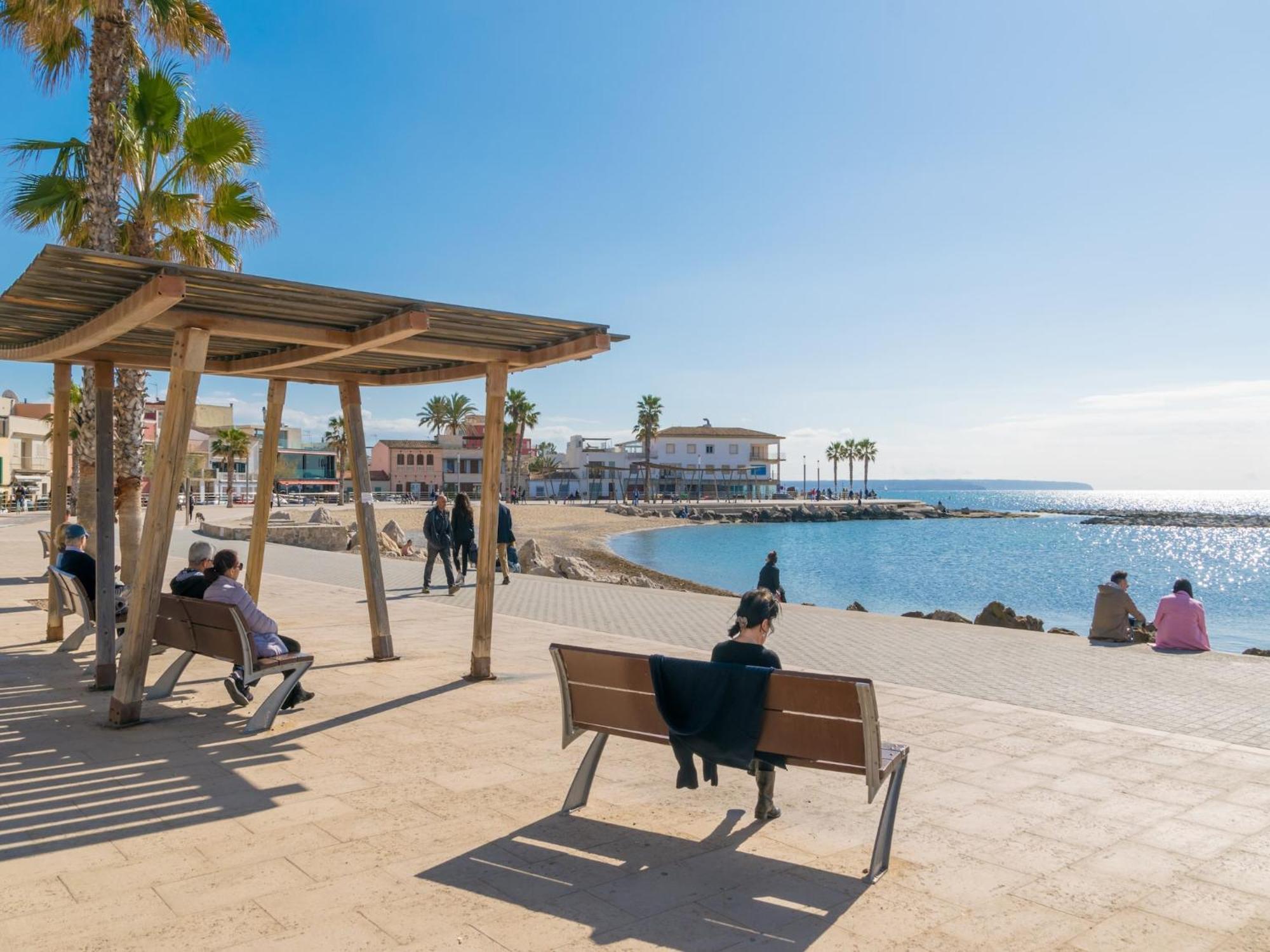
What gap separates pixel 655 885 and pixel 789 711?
0.91 meters

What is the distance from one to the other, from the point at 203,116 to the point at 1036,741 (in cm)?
1194

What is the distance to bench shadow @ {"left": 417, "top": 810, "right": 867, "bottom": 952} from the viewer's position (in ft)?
11.6

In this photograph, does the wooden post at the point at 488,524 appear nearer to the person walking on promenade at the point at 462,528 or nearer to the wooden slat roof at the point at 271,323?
the wooden slat roof at the point at 271,323

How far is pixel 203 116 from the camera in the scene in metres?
12.3

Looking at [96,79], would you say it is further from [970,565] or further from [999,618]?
[970,565]

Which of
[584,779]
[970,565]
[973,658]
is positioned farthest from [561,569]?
[970,565]

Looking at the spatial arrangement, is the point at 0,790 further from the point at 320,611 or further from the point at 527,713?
the point at 320,611

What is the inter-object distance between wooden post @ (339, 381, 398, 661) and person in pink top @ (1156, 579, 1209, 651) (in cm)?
→ 844

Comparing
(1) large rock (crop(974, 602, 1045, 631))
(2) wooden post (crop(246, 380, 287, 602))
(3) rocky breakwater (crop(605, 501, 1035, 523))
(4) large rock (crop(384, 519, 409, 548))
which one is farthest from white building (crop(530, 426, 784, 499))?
(2) wooden post (crop(246, 380, 287, 602))

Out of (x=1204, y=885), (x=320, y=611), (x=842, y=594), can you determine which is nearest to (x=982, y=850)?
(x=1204, y=885)

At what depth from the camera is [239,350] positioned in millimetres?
8523

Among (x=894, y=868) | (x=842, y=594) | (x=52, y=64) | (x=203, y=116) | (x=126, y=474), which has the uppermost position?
(x=52, y=64)

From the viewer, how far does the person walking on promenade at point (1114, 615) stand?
11781 mm

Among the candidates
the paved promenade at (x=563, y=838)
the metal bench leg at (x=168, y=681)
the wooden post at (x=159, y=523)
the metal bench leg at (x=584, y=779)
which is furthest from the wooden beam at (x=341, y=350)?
the metal bench leg at (x=584, y=779)
